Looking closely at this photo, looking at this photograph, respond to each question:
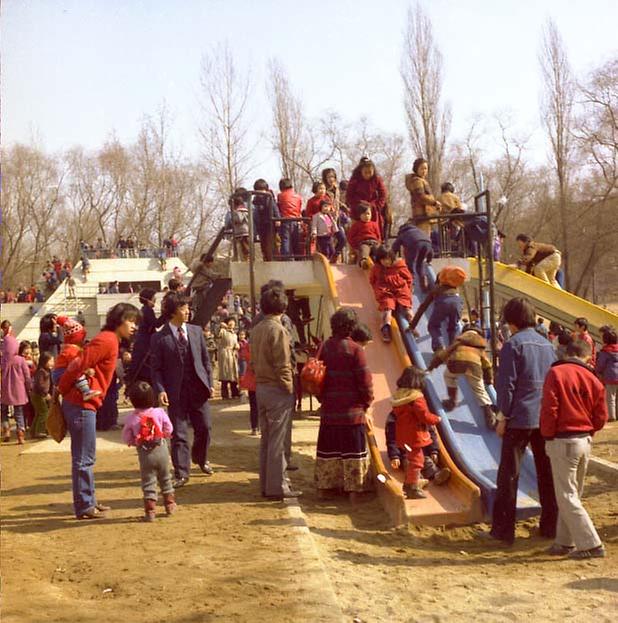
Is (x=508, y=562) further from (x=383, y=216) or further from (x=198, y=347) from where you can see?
(x=383, y=216)

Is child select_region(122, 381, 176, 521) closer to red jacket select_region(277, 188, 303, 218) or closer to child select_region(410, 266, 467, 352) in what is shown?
child select_region(410, 266, 467, 352)

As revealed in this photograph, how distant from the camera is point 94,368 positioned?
7160 mm

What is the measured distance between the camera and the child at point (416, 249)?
11781 mm

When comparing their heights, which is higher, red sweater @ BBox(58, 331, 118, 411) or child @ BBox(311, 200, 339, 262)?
child @ BBox(311, 200, 339, 262)

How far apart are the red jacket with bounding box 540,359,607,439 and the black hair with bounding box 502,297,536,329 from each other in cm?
56

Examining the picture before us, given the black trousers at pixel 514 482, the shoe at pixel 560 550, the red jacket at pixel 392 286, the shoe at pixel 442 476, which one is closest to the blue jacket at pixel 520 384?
the black trousers at pixel 514 482

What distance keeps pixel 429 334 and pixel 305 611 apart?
6.19 meters

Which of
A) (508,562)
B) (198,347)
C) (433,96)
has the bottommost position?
(508,562)

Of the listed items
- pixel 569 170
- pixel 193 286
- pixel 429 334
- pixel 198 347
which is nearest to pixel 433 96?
pixel 569 170

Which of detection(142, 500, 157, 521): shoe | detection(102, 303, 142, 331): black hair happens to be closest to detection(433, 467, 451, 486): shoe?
detection(142, 500, 157, 521): shoe

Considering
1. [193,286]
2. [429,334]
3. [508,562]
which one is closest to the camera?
[508,562]

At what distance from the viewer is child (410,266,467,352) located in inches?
392

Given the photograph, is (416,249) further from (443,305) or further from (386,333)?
(443,305)

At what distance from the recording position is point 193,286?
1499cm
